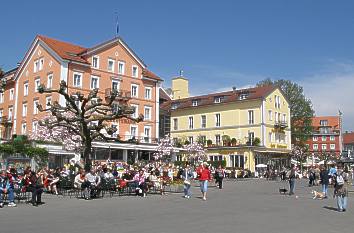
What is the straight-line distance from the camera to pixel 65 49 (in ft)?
Answer: 176

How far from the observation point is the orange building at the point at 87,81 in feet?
167

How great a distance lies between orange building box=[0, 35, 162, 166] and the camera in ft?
Answer: 167

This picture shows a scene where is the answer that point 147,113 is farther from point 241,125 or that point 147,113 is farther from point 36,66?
point 241,125

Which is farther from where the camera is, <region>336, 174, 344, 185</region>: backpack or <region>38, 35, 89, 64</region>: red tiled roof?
<region>38, 35, 89, 64</region>: red tiled roof

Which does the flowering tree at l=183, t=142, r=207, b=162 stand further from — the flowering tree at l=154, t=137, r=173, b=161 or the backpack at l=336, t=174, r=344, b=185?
the backpack at l=336, t=174, r=344, b=185

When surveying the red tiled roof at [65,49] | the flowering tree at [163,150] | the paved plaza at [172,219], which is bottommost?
the paved plaza at [172,219]

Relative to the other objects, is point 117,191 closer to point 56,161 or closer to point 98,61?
point 56,161

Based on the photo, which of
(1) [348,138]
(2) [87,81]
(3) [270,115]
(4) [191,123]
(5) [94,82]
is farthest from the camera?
(1) [348,138]

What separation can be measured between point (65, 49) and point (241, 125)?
26.6 meters

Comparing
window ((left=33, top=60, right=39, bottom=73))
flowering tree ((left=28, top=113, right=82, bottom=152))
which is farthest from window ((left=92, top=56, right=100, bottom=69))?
flowering tree ((left=28, top=113, right=82, bottom=152))

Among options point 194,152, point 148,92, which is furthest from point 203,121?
point 148,92


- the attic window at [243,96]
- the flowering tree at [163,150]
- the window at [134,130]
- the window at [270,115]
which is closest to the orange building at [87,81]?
the window at [134,130]

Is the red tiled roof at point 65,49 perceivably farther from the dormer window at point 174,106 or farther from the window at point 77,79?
the dormer window at point 174,106

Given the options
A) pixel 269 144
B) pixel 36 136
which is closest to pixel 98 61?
pixel 36 136
